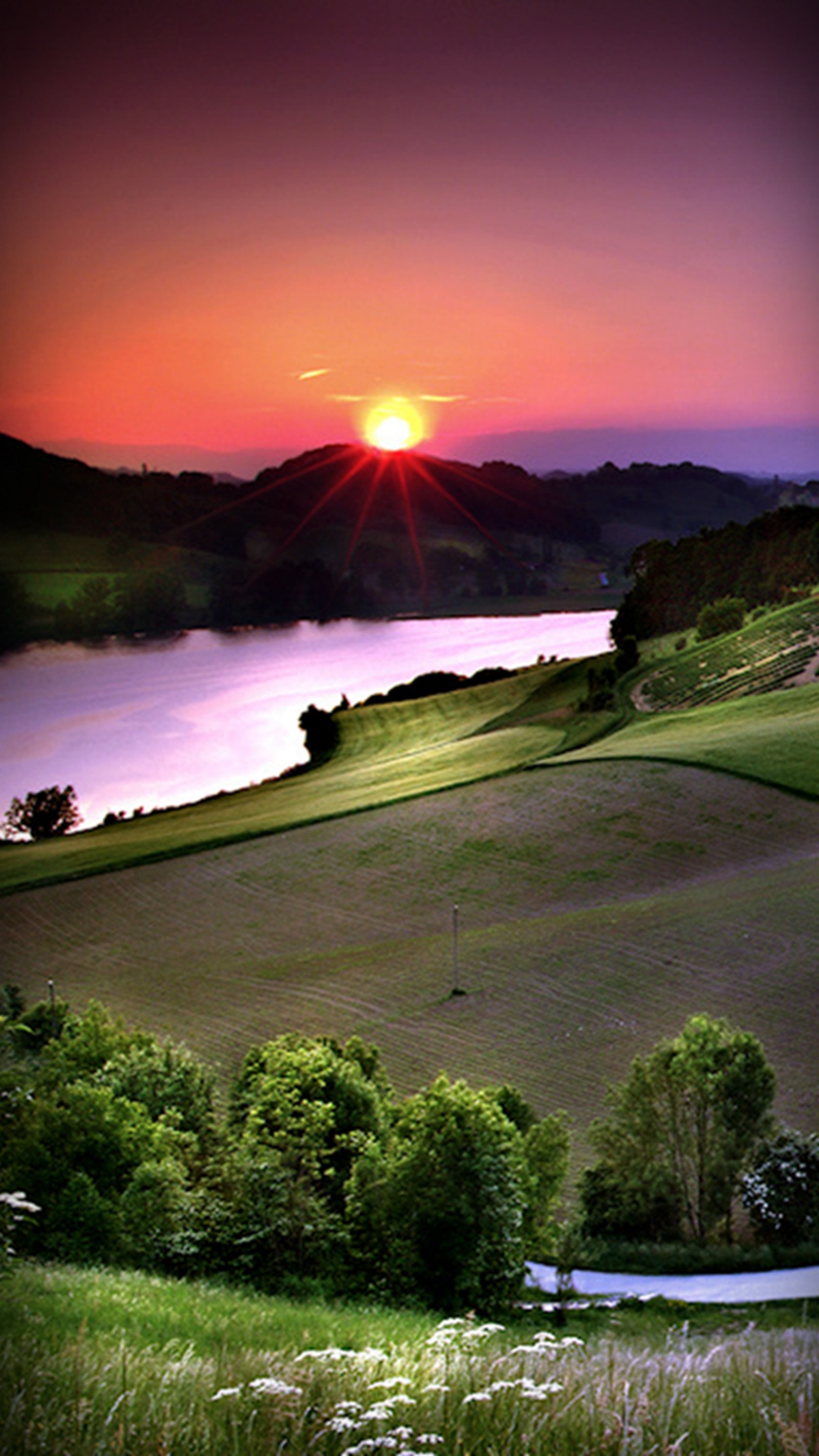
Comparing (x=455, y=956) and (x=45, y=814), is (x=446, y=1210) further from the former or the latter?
(x=45, y=814)

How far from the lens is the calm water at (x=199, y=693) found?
1494 inches

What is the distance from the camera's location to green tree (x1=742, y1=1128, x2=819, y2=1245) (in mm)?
10266

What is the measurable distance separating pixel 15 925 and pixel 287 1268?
582 inches

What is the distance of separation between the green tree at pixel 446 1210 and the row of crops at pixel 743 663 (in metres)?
27.6

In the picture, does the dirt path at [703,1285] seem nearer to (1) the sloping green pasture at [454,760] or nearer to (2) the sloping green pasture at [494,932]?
(2) the sloping green pasture at [494,932]

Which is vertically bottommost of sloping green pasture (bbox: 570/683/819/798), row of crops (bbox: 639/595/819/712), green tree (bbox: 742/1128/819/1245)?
green tree (bbox: 742/1128/819/1245)

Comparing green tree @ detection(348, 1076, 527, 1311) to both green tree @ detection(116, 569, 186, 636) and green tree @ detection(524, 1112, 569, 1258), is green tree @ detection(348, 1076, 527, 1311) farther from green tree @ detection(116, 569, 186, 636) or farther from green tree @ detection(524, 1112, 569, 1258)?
green tree @ detection(116, 569, 186, 636)

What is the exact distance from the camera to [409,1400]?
6.66 ft

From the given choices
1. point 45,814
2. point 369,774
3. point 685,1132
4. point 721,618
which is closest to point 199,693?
point 45,814

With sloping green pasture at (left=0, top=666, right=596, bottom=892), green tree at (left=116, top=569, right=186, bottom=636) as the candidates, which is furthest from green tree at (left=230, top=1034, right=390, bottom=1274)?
green tree at (left=116, top=569, right=186, bottom=636)

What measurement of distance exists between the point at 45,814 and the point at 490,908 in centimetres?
1780

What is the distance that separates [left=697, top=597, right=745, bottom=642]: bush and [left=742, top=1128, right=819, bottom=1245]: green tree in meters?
33.2

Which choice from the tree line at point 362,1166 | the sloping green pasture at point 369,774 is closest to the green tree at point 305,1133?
the tree line at point 362,1166

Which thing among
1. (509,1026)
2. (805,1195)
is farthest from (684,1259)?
(509,1026)
